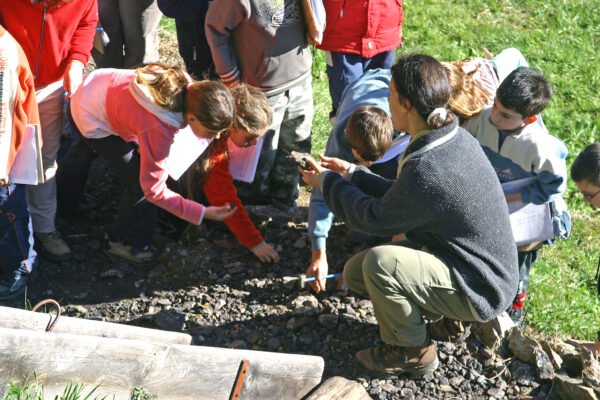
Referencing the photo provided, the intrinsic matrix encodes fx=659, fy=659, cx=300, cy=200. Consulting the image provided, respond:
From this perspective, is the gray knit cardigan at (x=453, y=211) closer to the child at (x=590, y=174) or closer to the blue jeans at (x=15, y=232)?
the child at (x=590, y=174)

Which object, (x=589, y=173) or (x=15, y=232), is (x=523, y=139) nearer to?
(x=589, y=173)

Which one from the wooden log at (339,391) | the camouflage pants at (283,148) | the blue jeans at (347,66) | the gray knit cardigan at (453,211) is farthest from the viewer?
the blue jeans at (347,66)

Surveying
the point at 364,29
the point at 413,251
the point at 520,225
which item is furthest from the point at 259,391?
the point at 364,29

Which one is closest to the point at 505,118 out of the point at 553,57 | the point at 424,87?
the point at 424,87

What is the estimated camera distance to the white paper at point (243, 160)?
396cm

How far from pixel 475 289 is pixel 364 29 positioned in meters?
2.06

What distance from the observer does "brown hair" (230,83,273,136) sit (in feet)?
11.9

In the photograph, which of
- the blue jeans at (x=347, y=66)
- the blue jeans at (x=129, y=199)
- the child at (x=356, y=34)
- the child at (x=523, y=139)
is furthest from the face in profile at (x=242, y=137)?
the child at (x=523, y=139)

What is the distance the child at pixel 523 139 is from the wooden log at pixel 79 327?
194cm

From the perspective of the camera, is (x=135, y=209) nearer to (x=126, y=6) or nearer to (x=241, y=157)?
(x=241, y=157)

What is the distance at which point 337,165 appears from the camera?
3.44 metres

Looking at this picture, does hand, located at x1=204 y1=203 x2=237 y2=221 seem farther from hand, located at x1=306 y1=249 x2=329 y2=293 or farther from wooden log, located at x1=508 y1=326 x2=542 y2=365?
wooden log, located at x1=508 y1=326 x2=542 y2=365

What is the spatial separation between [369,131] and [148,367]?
62.2 inches

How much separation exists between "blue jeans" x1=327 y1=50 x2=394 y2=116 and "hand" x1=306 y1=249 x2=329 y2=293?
133 centimetres
